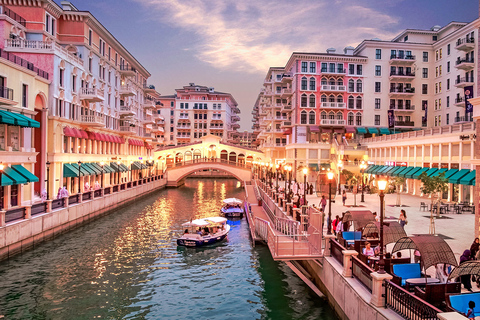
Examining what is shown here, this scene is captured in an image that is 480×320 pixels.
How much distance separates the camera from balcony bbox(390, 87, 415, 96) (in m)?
65.2

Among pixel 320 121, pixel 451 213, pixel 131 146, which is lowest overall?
pixel 451 213

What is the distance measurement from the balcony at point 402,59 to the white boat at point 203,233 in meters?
49.1

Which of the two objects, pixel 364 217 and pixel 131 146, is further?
pixel 131 146

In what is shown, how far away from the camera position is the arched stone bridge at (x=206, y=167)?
73500 mm

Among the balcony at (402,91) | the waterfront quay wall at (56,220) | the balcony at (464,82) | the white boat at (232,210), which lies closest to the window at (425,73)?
the balcony at (402,91)

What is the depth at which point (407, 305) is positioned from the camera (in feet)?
32.3

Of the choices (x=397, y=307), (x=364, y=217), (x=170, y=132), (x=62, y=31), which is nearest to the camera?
(x=397, y=307)

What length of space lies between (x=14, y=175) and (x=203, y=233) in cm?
1377

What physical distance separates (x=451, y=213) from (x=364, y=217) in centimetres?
1643

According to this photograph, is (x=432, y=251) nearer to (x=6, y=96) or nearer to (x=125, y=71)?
(x=6, y=96)

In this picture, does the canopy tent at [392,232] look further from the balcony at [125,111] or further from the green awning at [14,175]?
the balcony at [125,111]

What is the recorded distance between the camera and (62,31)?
43.3 metres

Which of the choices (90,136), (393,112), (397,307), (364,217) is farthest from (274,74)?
(397,307)

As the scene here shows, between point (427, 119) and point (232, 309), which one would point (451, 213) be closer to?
point (232, 309)
